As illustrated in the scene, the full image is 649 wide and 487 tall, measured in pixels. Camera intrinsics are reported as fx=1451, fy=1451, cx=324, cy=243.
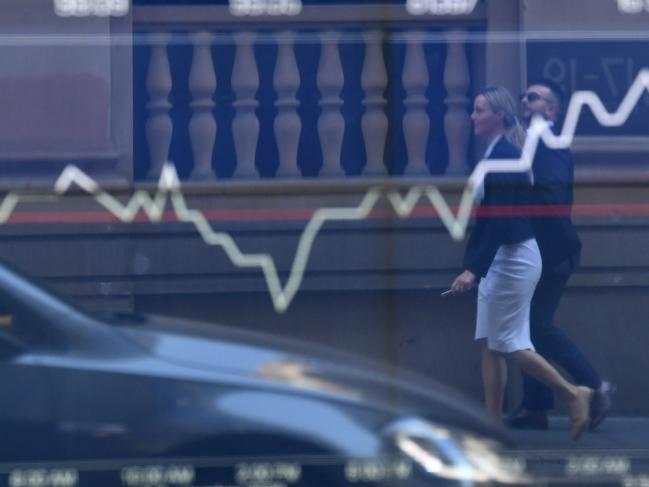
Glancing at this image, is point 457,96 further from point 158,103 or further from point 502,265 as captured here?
point 158,103

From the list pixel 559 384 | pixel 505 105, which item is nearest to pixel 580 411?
pixel 559 384

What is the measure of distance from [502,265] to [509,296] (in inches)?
3.8

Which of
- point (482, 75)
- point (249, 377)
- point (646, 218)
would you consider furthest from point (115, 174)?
point (646, 218)

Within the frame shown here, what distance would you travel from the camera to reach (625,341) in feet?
14.6

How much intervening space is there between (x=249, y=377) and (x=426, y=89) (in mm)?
1032

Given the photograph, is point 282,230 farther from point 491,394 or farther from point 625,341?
point 625,341

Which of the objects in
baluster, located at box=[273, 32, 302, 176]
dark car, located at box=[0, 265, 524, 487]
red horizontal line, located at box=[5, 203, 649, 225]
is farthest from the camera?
baluster, located at box=[273, 32, 302, 176]

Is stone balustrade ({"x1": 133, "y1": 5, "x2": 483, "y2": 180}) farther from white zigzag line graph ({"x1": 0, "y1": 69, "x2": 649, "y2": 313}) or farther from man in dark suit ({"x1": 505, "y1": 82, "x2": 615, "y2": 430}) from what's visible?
man in dark suit ({"x1": 505, "y1": 82, "x2": 615, "y2": 430})

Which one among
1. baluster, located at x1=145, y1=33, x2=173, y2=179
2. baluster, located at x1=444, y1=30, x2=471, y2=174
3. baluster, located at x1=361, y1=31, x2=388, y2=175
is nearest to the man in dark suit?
baluster, located at x1=444, y1=30, x2=471, y2=174

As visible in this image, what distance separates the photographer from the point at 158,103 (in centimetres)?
435

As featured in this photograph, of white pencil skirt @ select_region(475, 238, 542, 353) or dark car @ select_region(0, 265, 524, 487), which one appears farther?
white pencil skirt @ select_region(475, 238, 542, 353)

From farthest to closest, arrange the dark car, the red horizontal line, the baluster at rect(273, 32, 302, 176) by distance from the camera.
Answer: the baluster at rect(273, 32, 302, 176)
the red horizontal line
the dark car

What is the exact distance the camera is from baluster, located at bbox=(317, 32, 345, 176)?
173 inches

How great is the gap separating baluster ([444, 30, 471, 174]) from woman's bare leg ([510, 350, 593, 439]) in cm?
60
